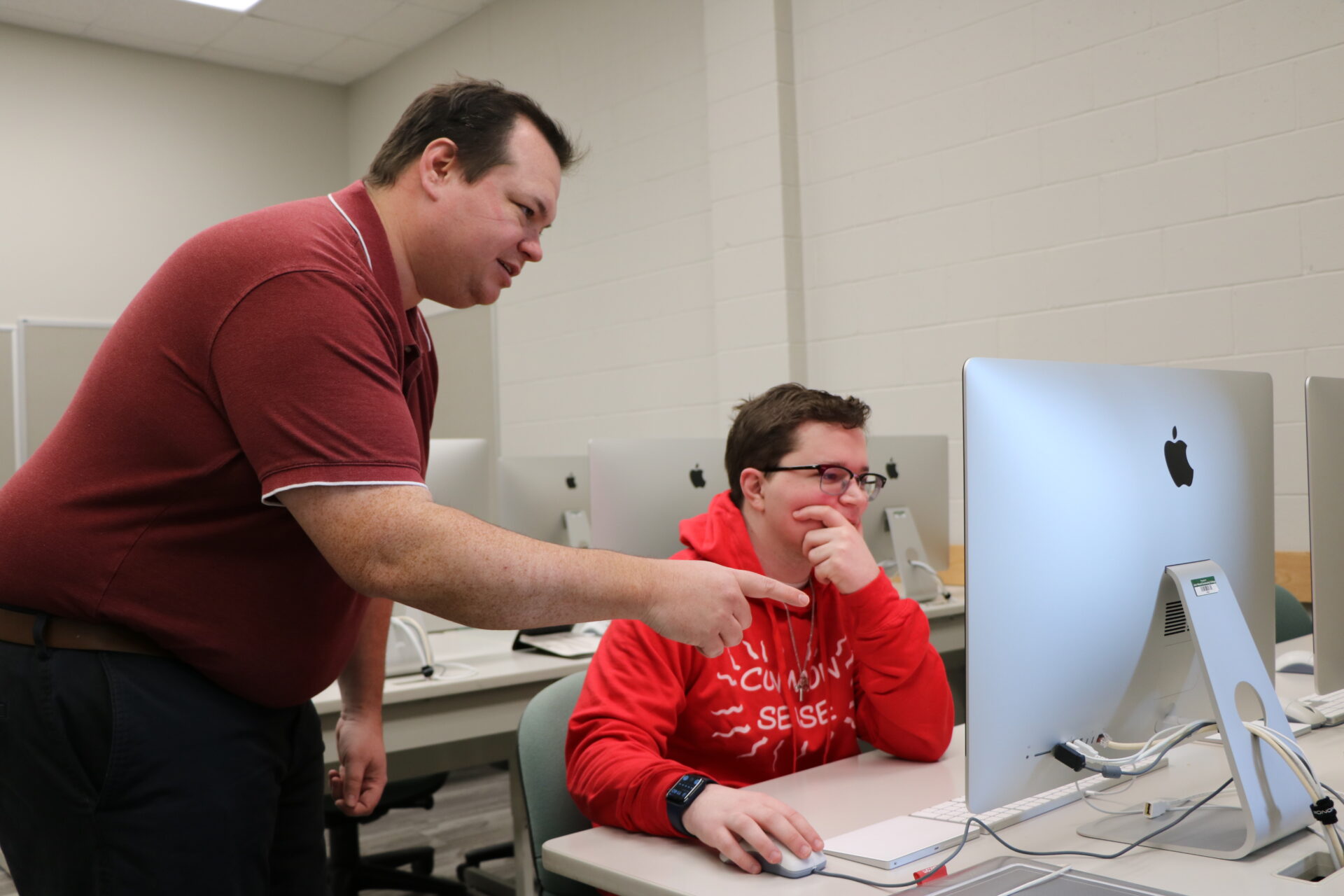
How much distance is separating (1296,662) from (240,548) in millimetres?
1724

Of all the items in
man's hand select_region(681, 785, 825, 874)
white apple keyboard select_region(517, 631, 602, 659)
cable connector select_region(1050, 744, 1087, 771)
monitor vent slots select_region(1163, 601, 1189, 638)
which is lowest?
white apple keyboard select_region(517, 631, 602, 659)

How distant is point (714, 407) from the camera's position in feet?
13.9

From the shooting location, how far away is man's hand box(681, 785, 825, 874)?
3.21ft

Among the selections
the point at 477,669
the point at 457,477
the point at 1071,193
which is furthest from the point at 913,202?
the point at 477,669

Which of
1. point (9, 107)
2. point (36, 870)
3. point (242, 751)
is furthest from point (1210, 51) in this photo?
point (9, 107)

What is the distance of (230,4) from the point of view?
4930 mm

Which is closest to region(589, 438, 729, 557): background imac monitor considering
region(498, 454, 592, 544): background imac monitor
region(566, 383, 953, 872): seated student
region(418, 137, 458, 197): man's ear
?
region(498, 454, 592, 544): background imac monitor

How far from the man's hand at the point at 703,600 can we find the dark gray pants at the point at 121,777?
47 cm

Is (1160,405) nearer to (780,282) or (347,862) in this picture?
(347,862)

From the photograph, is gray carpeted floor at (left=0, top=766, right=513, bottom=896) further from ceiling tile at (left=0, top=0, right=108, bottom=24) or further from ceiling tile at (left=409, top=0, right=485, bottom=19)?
ceiling tile at (left=0, top=0, right=108, bottom=24)

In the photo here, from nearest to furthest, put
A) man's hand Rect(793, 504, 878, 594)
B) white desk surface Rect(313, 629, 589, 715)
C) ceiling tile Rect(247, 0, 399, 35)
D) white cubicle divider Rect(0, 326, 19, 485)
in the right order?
man's hand Rect(793, 504, 878, 594) → white desk surface Rect(313, 629, 589, 715) → white cubicle divider Rect(0, 326, 19, 485) → ceiling tile Rect(247, 0, 399, 35)

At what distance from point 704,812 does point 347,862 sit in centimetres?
189

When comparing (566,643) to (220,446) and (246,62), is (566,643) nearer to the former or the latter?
(220,446)

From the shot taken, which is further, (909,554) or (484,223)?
(909,554)
